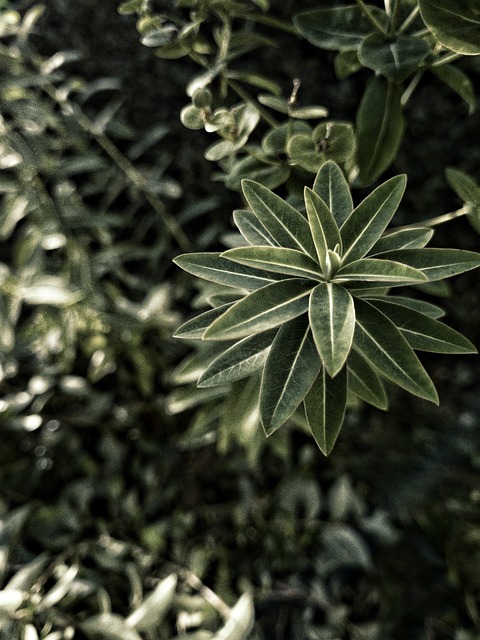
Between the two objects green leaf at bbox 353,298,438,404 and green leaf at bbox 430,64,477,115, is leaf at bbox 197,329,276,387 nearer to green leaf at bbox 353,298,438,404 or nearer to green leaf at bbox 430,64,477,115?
green leaf at bbox 353,298,438,404

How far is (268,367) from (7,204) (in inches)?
30.5

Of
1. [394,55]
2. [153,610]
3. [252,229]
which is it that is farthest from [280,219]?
[153,610]

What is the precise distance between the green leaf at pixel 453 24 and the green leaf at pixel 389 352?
307mm

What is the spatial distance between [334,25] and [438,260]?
0.38 meters

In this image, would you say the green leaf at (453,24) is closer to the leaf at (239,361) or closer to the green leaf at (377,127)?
the green leaf at (377,127)

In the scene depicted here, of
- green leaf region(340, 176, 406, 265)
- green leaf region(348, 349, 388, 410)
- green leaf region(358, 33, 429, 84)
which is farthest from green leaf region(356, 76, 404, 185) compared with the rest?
green leaf region(348, 349, 388, 410)

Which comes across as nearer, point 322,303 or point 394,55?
point 322,303

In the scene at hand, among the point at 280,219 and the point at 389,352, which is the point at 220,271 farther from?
the point at 389,352

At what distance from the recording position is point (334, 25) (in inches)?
28.1

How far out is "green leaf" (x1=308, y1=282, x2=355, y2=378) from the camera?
0.47 metres

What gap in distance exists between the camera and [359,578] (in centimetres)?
136

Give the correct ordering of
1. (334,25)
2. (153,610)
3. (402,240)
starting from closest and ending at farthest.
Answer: (402,240) → (334,25) → (153,610)

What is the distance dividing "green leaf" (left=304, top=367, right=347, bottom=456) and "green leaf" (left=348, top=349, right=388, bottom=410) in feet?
0.14

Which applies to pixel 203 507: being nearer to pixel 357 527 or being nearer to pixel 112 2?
pixel 357 527
